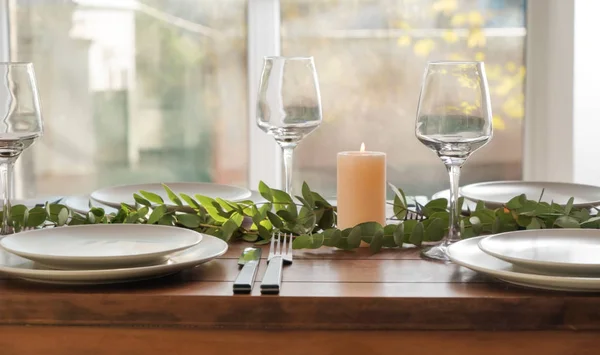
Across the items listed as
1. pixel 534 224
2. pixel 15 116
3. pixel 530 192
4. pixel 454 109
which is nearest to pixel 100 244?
pixel 15 116

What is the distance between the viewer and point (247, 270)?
973 millimetres

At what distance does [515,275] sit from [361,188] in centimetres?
37

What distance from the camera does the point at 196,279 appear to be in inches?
37.8

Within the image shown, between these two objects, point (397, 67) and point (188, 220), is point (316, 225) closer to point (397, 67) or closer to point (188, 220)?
point (188, 220)

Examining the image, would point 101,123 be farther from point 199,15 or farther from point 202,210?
point 202,210

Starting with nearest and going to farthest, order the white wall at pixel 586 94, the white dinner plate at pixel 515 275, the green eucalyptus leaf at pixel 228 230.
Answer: the white dinner plate at pixel 515 275 → the green eucalyptus leaf at pixel 228 230 → the white wall at pixel 586 94

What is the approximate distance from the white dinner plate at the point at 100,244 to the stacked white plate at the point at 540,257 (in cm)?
33

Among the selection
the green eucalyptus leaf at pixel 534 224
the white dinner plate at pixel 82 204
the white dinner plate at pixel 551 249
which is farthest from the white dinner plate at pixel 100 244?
the green eucalyptus leaf at pixel 534 224

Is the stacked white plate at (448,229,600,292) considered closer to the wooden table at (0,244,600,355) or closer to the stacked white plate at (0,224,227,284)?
the wooden table at (0,244,600,355)

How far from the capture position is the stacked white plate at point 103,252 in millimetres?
912

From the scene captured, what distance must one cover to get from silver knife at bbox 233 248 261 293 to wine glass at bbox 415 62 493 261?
0.23 meters

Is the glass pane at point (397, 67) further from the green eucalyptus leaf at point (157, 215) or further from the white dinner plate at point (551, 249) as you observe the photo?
the white dinner plate at point (551, 249)

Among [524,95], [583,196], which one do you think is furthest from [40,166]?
[583,196]

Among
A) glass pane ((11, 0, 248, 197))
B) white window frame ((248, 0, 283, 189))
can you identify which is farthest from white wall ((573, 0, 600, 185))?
glass pane ((11, 0, 248, 197))
